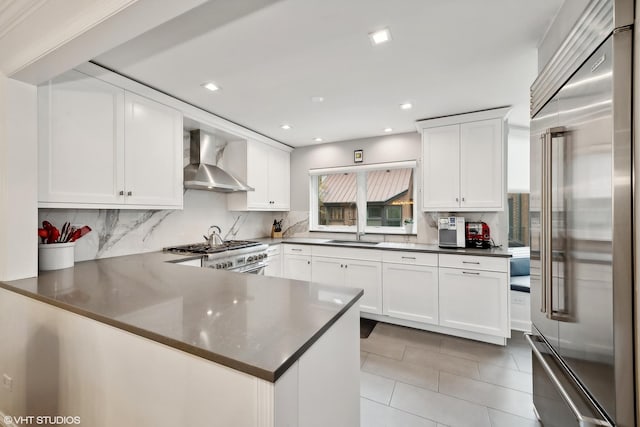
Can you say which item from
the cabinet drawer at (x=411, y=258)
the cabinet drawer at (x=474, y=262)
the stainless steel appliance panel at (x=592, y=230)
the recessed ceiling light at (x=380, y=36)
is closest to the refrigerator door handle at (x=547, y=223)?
the stainless steel appliance panel at (x=592, y=230)

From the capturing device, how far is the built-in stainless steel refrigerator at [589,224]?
36.5 inches

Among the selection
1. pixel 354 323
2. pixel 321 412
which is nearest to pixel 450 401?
pixel 354 323

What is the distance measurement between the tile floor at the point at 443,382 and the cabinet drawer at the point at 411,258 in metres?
0.79

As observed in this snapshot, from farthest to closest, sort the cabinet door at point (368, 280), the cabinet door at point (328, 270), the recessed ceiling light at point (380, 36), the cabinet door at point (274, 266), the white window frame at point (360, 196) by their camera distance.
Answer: the white window frame at point (360, 196), the cabinet door at point (274, 266), the cabinet door at point (328, 270), the cabinet door at point (368, 280), the recessed ceiling light at point (380, 36)

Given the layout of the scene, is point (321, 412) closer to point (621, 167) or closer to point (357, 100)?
point (621, 167)

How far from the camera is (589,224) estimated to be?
1.09m

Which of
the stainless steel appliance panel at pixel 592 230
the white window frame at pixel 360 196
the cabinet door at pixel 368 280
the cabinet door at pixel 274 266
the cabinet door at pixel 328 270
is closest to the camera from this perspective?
the stainless steel appliance panel at pixel 592 230

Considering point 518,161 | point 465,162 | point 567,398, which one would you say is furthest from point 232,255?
point 518,161

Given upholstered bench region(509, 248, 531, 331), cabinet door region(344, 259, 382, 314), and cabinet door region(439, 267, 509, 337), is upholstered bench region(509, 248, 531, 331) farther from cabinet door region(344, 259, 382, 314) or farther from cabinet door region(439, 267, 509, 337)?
cabinet door region(344, 259, 382, 314)

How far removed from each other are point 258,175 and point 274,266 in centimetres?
128

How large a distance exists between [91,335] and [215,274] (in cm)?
70

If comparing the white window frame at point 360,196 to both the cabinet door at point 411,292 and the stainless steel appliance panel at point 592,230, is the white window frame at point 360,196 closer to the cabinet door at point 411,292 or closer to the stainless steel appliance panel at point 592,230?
the cabinet door at point 411,292

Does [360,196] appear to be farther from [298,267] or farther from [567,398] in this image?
[567,398]

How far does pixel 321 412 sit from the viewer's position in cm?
99
